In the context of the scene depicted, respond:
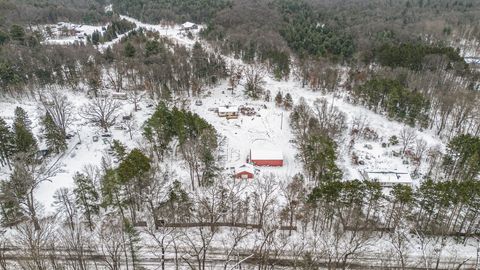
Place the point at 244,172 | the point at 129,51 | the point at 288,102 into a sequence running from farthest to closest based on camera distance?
the point at 129,51
the point at 288,102
the point at 244,172

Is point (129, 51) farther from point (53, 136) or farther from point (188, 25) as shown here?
point (188, 25)

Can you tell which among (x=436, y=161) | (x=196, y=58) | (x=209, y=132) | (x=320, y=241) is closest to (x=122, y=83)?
(x=196, y=58)

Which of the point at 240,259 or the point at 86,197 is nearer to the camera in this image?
the point at 240,259

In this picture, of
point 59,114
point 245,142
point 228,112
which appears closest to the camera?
point 59,114

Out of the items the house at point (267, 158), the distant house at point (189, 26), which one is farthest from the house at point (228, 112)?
the distant house at point (189, 26)

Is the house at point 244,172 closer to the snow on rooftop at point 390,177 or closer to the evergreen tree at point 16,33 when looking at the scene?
the snow on rooftop at point 390,177

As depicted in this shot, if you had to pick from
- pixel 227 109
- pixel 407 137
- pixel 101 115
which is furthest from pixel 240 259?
pixel 101 115

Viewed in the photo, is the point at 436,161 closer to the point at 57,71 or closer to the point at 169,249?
the point at 169,249

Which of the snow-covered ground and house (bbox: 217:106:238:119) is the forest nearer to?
house (bbox: 217:106:238:119)
